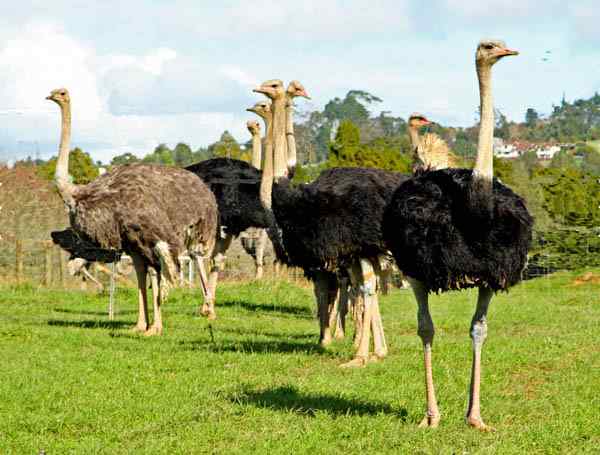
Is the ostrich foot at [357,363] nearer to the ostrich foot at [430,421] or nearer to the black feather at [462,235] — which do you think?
the ostrich foot at [430,421]

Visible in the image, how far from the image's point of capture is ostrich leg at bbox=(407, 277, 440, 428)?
699 centimetres

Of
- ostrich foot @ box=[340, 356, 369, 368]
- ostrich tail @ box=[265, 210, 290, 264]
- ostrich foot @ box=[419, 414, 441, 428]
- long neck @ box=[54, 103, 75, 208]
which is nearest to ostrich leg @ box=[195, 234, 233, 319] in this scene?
long neck @ box=[54, 103, 75, 208]

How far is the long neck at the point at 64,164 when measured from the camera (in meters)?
12.2

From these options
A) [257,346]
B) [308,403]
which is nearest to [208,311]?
[257,346]

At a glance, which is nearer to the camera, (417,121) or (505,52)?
(505,52)

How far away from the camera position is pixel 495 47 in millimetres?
6773

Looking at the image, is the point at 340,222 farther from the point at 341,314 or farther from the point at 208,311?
the point at 208,311

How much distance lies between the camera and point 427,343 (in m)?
7.15

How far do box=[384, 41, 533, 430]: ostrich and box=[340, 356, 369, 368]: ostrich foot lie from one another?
101 inches

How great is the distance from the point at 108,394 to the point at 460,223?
325cm

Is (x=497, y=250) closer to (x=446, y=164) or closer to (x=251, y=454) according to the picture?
(x=251, y=454)

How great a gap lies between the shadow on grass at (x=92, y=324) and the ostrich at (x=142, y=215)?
2.60ft

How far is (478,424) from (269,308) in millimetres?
9092

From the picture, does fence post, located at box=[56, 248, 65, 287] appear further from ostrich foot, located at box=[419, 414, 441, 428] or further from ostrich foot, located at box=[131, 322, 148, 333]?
ostrich foot, located at box=[419, 414, 441, 428]
